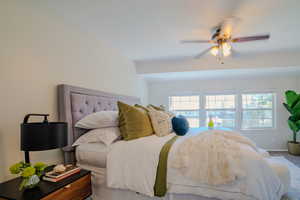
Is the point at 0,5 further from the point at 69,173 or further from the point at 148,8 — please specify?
the point at 69,173

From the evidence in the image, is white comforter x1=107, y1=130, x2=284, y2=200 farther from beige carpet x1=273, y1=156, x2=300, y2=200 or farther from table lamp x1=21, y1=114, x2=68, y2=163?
beige carpet x1=273, y1=156, x2=300, y2=200

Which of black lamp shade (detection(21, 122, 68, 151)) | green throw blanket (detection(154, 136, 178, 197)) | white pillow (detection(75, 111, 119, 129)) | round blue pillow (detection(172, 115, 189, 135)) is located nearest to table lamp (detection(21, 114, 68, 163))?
black lamp shade (detection(21, 122, 68, 151))

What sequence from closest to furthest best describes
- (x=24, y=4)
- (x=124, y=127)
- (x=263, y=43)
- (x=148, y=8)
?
(x=24, y=4) → (x=148, y=8) → (x=124, y=127) → (x=263, y=43)

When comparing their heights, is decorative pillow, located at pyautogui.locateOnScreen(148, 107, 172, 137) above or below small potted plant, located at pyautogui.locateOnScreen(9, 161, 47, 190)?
above

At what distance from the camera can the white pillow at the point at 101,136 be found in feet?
6.28

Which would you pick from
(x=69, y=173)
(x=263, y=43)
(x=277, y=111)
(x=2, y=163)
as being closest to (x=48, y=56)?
(x=2, y=163)

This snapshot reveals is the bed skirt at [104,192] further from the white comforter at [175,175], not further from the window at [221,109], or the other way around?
the window at [221,109]

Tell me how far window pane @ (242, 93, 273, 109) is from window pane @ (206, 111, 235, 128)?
1.57 ft

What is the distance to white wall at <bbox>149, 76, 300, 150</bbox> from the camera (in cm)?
455

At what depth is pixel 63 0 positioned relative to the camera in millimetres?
1729

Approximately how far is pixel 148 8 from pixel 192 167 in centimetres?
174

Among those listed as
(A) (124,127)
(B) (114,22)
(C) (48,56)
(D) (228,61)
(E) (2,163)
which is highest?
(B) (114,22)

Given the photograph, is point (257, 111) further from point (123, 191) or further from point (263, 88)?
point (123, 191)

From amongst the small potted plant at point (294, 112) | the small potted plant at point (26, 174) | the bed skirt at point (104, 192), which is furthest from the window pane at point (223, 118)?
the small potted plant at point (26, 174)
